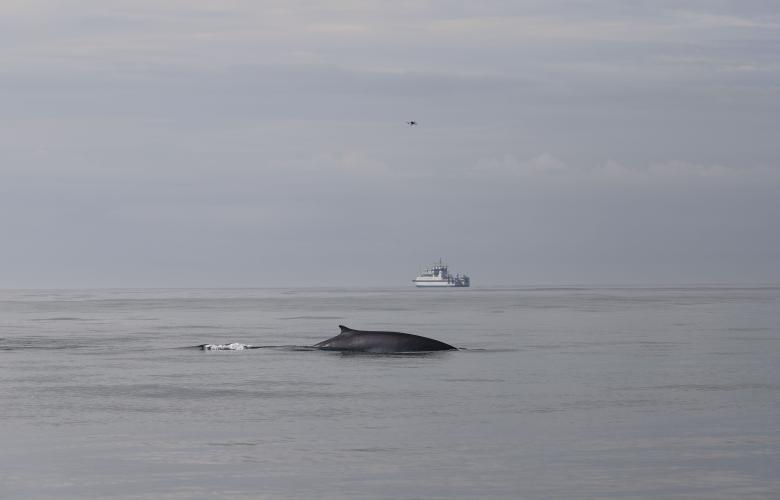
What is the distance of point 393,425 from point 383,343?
23159 millimetres

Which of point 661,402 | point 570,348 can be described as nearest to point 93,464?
point 661,402

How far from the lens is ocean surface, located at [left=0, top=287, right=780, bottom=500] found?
62.5ft

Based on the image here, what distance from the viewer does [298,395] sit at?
32.9 metres

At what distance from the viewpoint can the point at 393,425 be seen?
26.3 metres

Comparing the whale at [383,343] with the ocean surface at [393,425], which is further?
the whale at [383,343]

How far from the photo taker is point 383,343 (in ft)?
162

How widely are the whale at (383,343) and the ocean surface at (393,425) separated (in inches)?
67.1

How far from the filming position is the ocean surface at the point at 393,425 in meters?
19.1

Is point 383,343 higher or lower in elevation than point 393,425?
higher

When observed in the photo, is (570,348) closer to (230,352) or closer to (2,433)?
(230,352)

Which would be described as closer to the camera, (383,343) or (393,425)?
(393,425)

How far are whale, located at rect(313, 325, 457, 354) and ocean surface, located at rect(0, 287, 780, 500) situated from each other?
1705 millimetres

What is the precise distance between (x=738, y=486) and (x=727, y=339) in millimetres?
44685

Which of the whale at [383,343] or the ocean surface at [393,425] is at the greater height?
the whale at [383,343]
